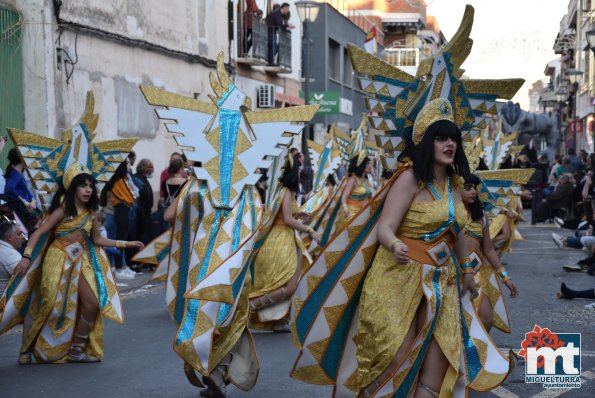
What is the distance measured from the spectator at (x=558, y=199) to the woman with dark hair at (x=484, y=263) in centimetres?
1700

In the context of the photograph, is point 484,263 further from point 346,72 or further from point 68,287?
point 346,72

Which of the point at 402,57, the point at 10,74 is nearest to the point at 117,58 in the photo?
the point at 10,74

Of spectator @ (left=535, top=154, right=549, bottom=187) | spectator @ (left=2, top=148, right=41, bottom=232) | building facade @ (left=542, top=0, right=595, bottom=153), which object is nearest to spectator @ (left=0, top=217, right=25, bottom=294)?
spectator @ (left=2, top=148, right=41, bottom=232)

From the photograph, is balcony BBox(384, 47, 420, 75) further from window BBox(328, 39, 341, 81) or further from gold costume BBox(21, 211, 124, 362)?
gold costume BBox(21, 211, 124, 362)

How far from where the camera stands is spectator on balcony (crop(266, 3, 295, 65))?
28719 mm

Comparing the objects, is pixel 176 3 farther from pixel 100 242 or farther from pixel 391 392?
pixel 391 392

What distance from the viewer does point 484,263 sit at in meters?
7.61

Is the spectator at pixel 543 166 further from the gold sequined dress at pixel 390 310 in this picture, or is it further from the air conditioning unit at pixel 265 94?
the gold sequined dress at pixel 390 310

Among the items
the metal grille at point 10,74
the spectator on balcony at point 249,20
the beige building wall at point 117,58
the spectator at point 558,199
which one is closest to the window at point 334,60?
the spectator on balcony at point 249,20

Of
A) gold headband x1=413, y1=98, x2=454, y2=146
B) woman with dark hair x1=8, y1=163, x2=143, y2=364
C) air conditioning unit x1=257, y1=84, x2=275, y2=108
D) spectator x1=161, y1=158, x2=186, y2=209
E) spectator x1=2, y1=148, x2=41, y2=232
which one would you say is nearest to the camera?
gold headband x1=413, y1=98, x2=454, y2=146

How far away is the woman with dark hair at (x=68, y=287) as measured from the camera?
26.3ft

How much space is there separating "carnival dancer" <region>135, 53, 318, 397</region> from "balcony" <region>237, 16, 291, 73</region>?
19.7 m

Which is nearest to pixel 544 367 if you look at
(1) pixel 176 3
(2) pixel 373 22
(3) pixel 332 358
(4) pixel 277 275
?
(3) pixel 332 358

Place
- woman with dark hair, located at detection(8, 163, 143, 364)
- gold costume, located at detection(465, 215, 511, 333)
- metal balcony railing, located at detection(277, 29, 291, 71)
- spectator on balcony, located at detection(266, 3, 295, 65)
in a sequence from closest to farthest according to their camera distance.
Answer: gold costume, located at detection(465, 215, 511, 333)
woman with dark hair, located at detection(8, 163, 143, 364)
spectator on balcony, located at detection(266, 3, 295, 65)
metal balcony railing, located at detection(277, 29, 291, 71)
